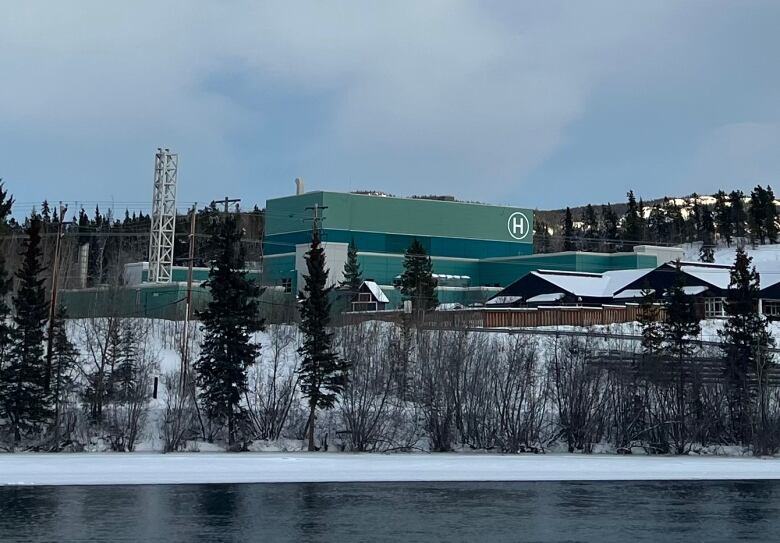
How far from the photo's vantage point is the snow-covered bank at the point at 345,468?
3534cm

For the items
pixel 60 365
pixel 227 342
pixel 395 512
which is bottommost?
pixel 395 512

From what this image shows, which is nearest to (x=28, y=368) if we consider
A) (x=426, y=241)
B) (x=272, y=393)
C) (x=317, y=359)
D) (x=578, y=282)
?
(x=272, y=393)

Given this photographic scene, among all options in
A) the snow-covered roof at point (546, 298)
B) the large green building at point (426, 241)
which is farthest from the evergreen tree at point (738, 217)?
the snow-covered roof at point (546, 298)

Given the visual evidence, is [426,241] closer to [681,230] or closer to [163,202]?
[163,202]

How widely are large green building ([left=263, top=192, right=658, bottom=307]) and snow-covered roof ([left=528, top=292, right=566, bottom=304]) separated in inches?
516

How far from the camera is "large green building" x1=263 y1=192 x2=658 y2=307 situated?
98.8 metres

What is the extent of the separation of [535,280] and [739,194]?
108m

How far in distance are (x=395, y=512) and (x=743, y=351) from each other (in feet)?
108

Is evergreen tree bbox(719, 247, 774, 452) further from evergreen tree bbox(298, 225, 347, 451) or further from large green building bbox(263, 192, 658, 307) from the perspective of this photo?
large green building bbox(263, 192, 658, 307)

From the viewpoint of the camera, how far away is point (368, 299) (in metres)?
87.4

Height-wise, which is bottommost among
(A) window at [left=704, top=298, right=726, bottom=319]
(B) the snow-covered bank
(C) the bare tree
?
(B) the snow-covered bank

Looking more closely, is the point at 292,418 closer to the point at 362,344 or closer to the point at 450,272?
the point at 362,344

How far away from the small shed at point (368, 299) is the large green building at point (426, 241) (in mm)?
8566

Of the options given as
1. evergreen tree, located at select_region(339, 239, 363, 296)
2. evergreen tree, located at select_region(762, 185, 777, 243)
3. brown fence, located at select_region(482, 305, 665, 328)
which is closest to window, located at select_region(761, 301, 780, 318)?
brown fence, located at select_region(482, 305, 665, 328)
